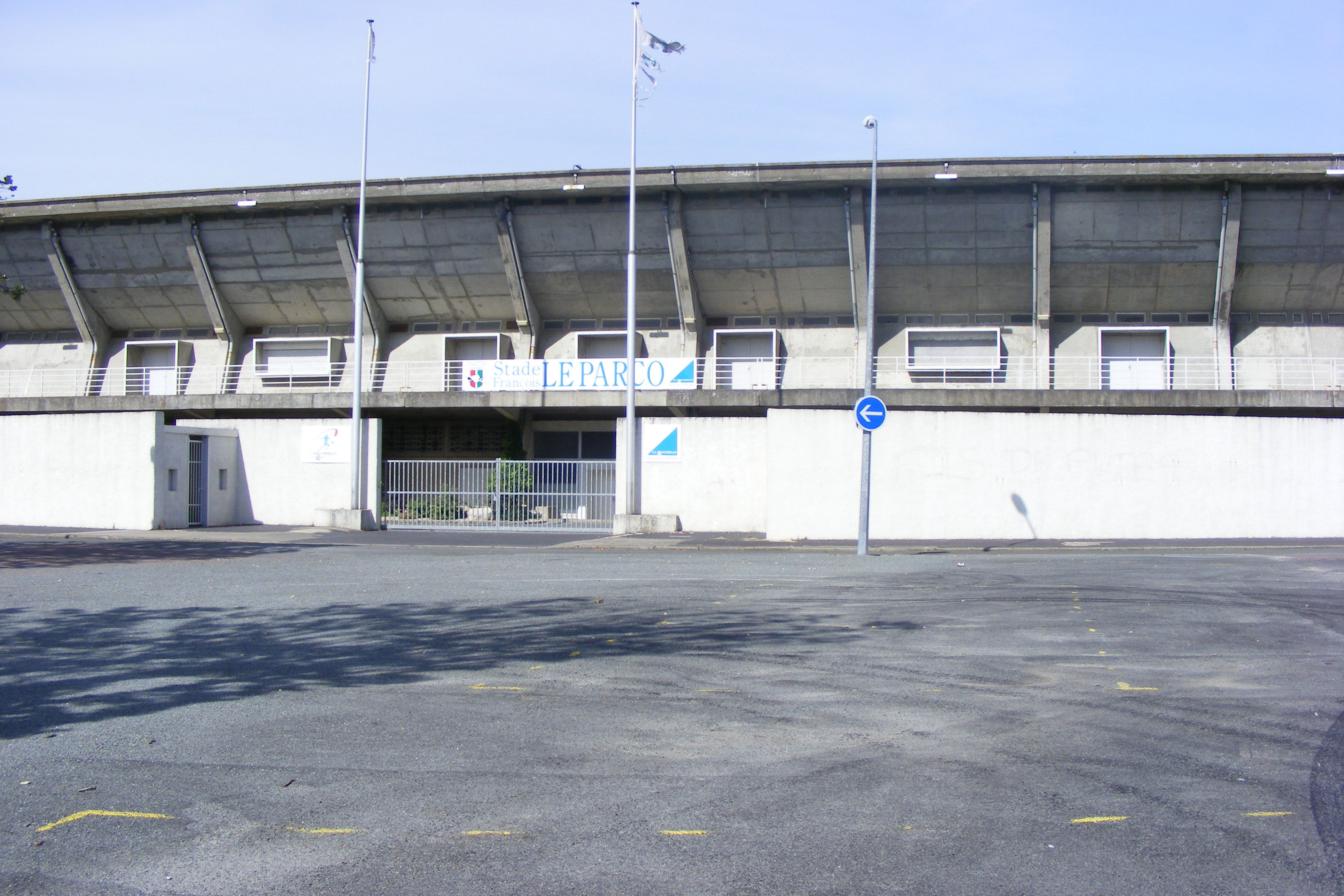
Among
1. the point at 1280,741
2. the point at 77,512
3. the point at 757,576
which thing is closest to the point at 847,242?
the point at 757,576

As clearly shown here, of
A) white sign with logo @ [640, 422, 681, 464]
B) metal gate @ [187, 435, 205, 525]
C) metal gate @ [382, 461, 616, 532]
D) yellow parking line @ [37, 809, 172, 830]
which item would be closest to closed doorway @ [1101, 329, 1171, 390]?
white sign with logo @ [640, 422, 681, 464]

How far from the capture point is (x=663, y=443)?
25.9 metres

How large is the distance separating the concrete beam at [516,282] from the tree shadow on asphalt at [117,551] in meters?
16.6

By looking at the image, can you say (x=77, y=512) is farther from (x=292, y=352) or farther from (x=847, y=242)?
(x=847, y=242)

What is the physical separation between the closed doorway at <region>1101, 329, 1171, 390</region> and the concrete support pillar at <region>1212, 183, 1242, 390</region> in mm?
1827

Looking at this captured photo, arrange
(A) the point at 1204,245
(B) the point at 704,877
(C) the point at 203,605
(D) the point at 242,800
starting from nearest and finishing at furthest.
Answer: (B) the point at 704,877, (D) the point at 242,800, (C) the point at 203,605, (A) the point at 1204,245

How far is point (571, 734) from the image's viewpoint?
576 centimetres

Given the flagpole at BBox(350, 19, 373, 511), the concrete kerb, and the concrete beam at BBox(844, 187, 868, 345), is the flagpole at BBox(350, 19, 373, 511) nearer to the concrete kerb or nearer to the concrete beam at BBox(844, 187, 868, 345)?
the concrete kerb

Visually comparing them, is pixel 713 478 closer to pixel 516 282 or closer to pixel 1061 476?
pixel 1061 476

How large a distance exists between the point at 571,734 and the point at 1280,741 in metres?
A: 4.10

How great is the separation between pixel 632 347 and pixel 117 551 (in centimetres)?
1311

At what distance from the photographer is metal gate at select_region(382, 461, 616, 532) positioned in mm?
27000

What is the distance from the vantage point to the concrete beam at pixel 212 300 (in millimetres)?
36250

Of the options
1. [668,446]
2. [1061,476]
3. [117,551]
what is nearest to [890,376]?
[668,446]
